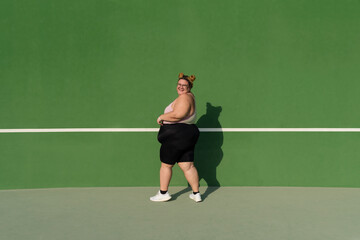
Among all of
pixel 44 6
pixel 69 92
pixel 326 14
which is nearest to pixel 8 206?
pixel 69 92

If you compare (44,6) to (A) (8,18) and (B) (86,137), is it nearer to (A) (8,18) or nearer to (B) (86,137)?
(A) (8,18)

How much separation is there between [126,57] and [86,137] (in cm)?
120

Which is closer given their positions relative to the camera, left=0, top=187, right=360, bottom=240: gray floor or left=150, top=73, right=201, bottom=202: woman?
left=0, top=187, right=360, bottom=240: gray floor

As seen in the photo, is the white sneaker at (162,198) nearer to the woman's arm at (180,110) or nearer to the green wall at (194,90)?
the green wall at (194,90)

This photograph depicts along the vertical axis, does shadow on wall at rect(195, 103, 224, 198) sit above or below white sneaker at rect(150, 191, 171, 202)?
above

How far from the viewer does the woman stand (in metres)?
4.06

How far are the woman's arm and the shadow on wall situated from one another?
2.83 ft

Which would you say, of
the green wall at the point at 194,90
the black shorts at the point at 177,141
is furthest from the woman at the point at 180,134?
the green wall at the point at 194,90

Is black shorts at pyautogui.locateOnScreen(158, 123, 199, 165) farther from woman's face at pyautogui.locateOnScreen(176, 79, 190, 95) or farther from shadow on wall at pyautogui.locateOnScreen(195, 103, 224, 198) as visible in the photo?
shadow on wall at pyautogui.locateOnScreen(195, 103, 224, 198)

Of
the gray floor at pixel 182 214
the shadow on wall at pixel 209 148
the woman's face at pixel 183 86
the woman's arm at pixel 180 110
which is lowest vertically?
the gray floor at pixel 182 214

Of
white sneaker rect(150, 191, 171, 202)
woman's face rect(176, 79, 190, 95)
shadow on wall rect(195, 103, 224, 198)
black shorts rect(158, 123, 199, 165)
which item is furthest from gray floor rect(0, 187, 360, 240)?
woman's face rect(176, 79, 190, 95)

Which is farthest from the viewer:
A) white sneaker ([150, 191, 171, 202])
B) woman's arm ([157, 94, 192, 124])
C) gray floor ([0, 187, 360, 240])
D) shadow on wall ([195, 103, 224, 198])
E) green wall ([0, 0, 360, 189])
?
shadow on wall ([195, 103, 224, 198])

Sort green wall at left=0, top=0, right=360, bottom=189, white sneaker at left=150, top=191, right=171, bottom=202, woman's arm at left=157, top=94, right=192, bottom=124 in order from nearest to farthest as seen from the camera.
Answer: woman's arm at left=157, top=94, right=192, bottom=124 → white sneaker at left=150, top=191, right=171, bottom=202 → green wall at left=0, top=0, right=360, bottom=189

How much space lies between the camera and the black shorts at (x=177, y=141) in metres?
4.09
